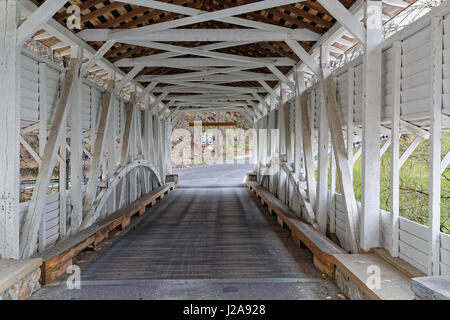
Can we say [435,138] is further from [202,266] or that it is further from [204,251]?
[204,251]

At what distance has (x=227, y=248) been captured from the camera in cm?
457

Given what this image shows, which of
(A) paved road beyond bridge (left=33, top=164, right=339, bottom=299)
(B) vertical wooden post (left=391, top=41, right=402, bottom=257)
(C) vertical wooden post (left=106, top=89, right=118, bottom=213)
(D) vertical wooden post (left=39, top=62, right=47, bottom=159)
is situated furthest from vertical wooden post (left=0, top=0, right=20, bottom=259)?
(B) vertical wooden post (left=391, top=41, right=402, bottom=257)

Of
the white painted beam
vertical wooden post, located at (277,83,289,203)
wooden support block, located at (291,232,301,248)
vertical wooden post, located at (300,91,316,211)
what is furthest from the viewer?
vertical wooden post, located at (277,83,289,203)

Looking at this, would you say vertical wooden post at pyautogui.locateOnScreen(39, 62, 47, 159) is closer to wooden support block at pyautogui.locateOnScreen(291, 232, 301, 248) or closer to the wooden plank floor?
the wooden plank floor

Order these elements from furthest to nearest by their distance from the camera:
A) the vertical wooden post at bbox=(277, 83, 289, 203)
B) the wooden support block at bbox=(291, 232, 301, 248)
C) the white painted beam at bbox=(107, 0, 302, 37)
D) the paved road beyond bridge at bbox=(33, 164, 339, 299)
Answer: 1. the vertical wooden post at bbox=(277, 83, 289, 203)
2. the wooden support block at bbox=(291, 232, 301, 248)
3. the white painted beam at bbox=(107, 0, 302, 37)
4. the paved road beyond bridge at bbox=(33, 164, 339, 299)

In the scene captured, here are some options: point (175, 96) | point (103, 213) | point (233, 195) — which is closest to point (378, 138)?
point (103, 213)

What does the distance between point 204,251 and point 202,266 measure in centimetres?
60

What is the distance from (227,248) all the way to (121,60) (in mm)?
4347

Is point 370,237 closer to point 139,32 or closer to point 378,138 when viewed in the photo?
point 378,138

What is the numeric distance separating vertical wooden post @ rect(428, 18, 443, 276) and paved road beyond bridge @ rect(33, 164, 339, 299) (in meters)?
0.91

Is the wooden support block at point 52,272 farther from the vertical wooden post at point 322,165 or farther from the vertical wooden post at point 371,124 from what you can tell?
the vertical wooden post at point 322,165

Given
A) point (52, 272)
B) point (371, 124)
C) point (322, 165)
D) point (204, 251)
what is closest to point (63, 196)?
point (52, 272)

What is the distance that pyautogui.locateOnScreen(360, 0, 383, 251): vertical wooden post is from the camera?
352 centimetres

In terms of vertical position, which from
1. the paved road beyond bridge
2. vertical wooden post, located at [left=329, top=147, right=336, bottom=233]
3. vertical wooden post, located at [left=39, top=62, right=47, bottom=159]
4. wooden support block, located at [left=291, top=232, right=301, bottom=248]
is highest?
vertical wooden post, located at [left=39, top=62, right=47, bottom=159]
